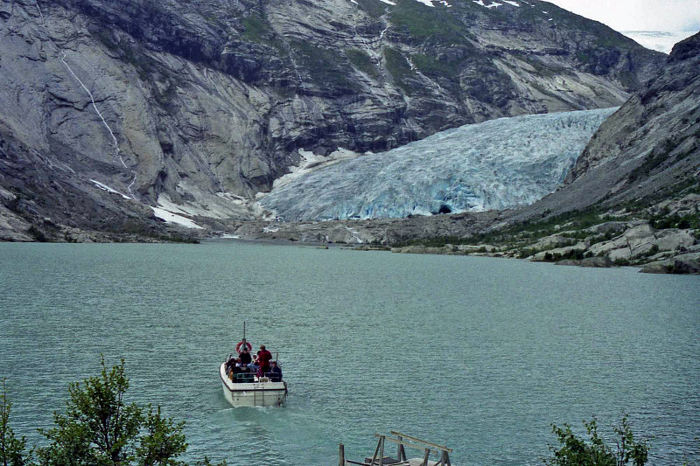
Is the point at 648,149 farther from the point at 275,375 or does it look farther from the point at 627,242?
the point at 275,375

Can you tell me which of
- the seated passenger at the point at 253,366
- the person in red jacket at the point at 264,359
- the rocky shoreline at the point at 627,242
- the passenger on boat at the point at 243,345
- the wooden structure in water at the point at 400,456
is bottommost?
the wooden structure in water at the point at 400,456

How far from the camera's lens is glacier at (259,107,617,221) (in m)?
151

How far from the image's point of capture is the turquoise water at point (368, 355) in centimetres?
2273

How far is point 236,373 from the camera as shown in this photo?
84.8ft

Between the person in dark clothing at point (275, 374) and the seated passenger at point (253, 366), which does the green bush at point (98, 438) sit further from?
the seated passenger at point (253, 366)

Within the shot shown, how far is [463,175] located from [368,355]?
125641 mm

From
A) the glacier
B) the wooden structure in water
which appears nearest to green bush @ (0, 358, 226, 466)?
the wooden structure in water

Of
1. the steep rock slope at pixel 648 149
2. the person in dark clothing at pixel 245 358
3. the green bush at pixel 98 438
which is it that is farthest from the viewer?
the steep rock slope at pixel 648 149

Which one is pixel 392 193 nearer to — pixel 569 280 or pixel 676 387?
pixel 569 280

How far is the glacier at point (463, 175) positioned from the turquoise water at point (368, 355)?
86.6 metres

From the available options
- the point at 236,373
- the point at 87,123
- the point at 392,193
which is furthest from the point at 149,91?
the point at 236,373

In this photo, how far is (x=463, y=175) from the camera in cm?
15512

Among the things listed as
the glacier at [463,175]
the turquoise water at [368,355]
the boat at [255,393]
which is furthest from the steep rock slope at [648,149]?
the boat at [255,393]

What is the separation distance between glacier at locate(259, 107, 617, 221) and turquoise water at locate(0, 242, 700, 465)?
3411 inches
